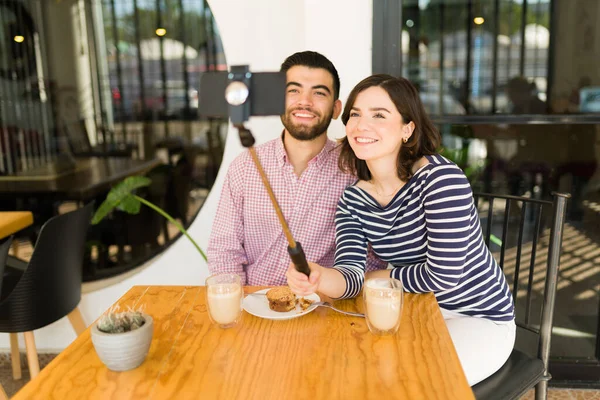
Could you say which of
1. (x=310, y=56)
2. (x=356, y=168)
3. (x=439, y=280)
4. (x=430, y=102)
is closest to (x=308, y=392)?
(x=439, y=280)

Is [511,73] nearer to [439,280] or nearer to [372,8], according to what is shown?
[372,8]

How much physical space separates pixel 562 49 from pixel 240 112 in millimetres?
1912

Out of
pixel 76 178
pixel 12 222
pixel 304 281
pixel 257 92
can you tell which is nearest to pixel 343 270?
pixel 304 281

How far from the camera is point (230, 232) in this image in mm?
1955

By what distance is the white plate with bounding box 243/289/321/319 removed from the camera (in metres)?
1.26

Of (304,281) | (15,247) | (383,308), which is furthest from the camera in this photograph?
(15,247)

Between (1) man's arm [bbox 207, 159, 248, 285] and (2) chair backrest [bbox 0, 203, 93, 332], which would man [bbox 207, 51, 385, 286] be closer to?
(1) man's arm [bbox 207, 159, 248, 285]

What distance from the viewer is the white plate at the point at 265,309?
1.26 m

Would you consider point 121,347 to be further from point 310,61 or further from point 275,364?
point 310,61

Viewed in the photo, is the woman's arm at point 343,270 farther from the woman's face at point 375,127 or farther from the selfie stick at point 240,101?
the selfie stick at point 240,101

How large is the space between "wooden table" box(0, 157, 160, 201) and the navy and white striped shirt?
94.9 inches

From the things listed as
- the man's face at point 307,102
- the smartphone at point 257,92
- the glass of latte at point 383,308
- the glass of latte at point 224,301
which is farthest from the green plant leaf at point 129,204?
the smartphone at point 257,92

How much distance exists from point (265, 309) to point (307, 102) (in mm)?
859

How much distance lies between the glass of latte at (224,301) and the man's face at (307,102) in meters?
0.81
